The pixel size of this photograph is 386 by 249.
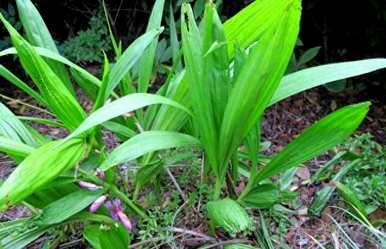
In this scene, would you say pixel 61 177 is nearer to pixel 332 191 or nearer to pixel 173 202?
pixel 173 202

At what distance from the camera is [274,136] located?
1.90 m

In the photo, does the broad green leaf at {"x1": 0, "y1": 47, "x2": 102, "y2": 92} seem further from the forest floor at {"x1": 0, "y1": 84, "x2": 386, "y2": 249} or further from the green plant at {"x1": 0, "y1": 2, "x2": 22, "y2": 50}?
the green plant at {"x1": 0, "y1": 2, "x2": 22, "y2": 50}

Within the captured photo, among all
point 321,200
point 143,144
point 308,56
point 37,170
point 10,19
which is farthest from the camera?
point 10,19

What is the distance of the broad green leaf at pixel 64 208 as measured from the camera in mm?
1216

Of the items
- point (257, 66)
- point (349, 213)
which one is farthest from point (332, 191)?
point (257, 66)

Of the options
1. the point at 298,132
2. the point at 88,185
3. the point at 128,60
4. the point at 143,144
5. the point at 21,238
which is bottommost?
the point at 298,132

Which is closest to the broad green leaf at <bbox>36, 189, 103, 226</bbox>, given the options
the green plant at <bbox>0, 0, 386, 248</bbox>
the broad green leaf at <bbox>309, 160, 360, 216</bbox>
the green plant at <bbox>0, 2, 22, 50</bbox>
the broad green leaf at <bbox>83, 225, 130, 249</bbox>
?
the green plant at <bbox>0, 0, 386, 248</bbox>

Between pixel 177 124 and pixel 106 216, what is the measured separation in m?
0.28

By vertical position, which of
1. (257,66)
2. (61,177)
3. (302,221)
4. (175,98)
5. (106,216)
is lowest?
(302,221)

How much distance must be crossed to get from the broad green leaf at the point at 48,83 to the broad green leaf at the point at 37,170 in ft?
0.32

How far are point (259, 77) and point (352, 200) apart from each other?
486 mm

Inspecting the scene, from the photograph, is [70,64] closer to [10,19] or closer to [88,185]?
[88,185]

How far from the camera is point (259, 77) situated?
109cm

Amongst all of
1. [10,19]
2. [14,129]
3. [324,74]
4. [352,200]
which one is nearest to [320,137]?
[324,74]
